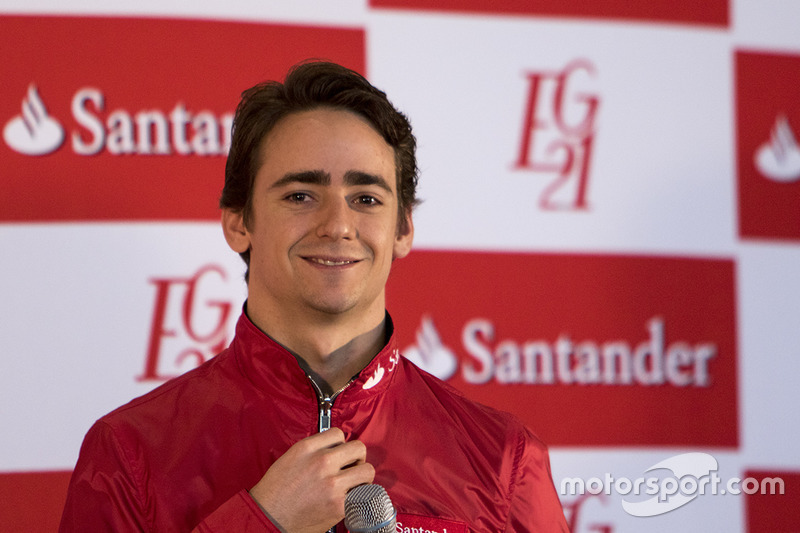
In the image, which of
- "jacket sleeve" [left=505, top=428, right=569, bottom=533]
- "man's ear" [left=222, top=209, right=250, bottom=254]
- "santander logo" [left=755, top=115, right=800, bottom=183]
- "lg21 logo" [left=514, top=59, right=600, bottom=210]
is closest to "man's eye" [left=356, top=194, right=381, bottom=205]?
"man's ear" [left=222, top=209, right=250, bottom=254]

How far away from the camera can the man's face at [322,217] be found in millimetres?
1419

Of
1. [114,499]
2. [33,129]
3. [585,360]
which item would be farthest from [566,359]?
[33,129]

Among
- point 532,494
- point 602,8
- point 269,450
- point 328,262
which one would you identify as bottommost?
point 532,494

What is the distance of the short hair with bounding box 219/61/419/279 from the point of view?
1.55 m

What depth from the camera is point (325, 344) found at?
4.78ft

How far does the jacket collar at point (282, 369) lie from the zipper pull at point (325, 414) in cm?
1

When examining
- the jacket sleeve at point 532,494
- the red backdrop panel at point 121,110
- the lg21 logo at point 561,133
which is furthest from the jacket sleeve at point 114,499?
the lg21 logo at point 561,133

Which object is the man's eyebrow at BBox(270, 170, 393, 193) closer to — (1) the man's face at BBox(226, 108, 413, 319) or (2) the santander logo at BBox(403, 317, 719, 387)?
(1) the man's face at BBox(226, 108, 413, 319)

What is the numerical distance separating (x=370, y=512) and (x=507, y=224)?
4.21 feet

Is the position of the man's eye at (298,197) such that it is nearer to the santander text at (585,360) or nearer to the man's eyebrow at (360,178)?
the man's eyebrow at (360,178)

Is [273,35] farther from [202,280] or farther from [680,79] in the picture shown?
[680,79]

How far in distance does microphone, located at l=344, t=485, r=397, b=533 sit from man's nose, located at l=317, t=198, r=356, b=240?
41 centimetres

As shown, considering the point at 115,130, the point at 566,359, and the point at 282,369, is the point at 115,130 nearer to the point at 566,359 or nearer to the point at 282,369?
the point at 282,369

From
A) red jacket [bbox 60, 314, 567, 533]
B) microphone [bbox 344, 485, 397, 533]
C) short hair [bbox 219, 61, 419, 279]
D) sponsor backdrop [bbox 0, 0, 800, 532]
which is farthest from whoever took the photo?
sponsor backdrop [bbox 0, 0, 800, 532]
